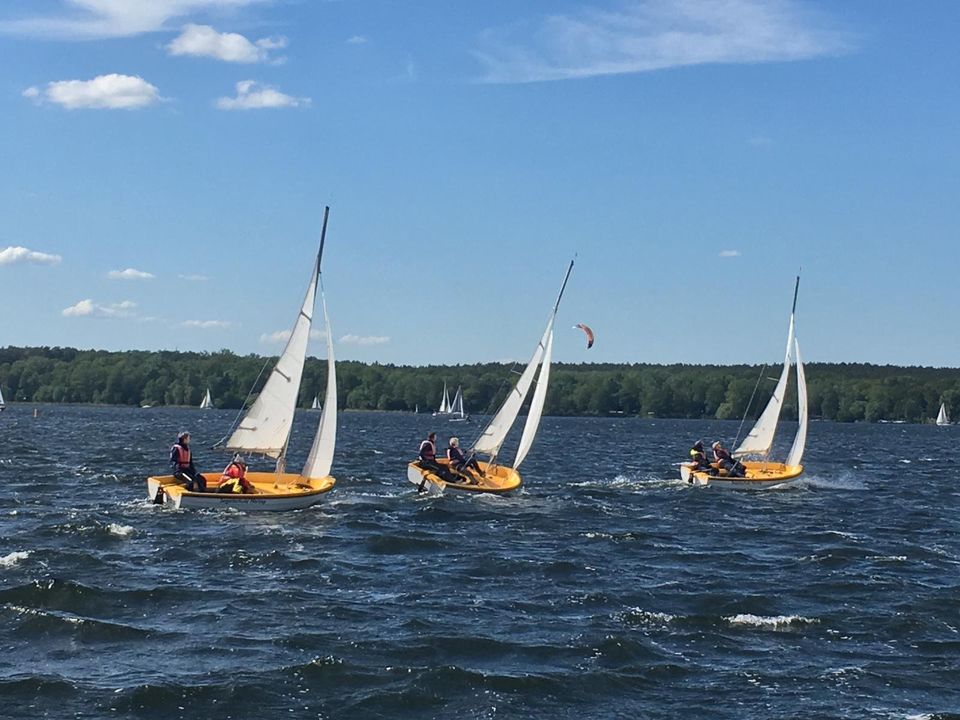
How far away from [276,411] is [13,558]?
1269cm

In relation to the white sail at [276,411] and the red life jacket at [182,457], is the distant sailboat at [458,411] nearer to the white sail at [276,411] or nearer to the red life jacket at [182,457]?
the white sail at [276,411]

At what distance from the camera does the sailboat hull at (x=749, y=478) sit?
4647 centimetres

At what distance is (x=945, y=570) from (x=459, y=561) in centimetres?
1073

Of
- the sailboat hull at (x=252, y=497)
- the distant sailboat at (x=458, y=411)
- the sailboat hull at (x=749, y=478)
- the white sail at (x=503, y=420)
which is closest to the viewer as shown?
the sailboat hull at (x=252, y=497)

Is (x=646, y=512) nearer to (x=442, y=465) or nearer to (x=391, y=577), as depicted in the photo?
(x=442, y=465)

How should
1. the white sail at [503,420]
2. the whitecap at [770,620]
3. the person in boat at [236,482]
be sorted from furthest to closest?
the white sail at [503,420], the person in boat at [236,482], the whitecap at [770,620]

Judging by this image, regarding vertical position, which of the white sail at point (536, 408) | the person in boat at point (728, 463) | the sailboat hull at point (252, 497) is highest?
the white sail at point (536, 408)

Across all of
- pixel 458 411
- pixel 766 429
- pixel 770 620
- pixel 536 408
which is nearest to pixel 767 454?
pixel 766 429

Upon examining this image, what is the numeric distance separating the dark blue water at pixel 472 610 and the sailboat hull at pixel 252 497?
51cm

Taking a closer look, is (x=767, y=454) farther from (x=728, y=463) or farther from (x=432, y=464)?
(x=432, y=464)

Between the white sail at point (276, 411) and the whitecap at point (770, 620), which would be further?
the white sail at point (276, 411)

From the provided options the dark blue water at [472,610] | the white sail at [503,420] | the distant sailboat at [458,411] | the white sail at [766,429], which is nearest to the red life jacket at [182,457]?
the dark blue water at [472,610]

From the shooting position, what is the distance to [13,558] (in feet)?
84.4

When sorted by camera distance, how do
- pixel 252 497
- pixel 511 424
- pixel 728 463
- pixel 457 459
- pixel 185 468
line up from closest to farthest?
pixel 252 497, pixel 185 468, pixel 457 459, pixel 511 424, pixel 728 463
